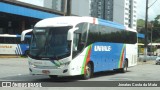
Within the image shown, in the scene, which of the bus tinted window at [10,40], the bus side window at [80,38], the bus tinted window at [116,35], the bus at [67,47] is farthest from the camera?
the bus tinted window at [10,40]

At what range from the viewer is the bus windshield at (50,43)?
18828mm

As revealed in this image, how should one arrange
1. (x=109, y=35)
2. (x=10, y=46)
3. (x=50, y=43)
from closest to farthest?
(x=50, y=43) < (x=109, y=35) < (x=10, y=46)

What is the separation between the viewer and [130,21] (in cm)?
10756

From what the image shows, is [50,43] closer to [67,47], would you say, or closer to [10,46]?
[67,47]

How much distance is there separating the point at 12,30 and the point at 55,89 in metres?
58.7

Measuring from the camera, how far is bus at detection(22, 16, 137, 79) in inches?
740

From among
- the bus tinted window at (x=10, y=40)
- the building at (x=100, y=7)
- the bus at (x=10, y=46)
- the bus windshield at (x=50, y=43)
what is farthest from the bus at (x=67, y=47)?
the building at (x=100, y=7)

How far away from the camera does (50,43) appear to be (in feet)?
62.4

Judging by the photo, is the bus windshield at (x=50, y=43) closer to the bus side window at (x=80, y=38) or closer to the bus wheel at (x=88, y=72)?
the bus side window at (x=80, y=38)

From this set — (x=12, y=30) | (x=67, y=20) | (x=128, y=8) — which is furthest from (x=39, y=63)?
(x=128, y=8)

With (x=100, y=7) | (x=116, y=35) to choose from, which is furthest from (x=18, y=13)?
(x=116, y=35)

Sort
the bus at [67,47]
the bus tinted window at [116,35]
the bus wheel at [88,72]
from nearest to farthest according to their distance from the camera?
the bus at [67,47]
the bus wheel at [88,72]
the bus tinted window at [116,35]

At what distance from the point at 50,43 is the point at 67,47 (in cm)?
82

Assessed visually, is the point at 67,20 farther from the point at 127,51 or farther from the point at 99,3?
the point at 99,3
